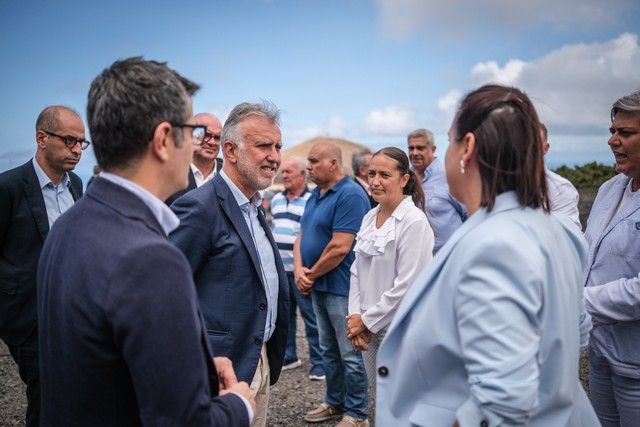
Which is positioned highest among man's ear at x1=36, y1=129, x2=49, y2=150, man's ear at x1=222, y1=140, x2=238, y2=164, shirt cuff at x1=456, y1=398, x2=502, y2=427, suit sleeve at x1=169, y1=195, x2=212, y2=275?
man's ear at x1=36, y1=129, x2=49, y2=150

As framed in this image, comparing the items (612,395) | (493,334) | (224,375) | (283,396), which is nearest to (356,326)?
(612,395)

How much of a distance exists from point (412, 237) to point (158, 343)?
255 cm

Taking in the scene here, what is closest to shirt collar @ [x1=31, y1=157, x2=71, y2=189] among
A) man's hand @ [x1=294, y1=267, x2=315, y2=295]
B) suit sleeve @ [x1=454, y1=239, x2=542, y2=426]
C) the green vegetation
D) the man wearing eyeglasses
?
the man wearing eyeglasses

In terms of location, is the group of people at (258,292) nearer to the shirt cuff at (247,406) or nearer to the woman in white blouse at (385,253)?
the shirt cuff at (247,406)

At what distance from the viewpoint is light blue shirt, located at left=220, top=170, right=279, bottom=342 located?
9.44ft

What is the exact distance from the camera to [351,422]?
14.3ft

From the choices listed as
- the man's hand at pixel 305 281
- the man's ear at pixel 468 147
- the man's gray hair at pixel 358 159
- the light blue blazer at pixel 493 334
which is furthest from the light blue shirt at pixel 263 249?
the man's gray hair at pixel 358 159

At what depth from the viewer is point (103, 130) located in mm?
1451

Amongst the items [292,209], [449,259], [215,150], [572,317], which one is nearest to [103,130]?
[449,259]

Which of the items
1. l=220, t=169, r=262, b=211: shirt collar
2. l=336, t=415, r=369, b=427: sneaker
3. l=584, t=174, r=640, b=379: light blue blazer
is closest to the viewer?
l=584, t=174, r=640, b=379: light blue blazer

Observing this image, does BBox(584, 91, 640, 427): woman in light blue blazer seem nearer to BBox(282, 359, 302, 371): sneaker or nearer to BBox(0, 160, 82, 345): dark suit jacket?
BBox(0, 160, 82, 345): dark suit jacket

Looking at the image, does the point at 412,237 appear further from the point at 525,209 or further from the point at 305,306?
the point at 305,306

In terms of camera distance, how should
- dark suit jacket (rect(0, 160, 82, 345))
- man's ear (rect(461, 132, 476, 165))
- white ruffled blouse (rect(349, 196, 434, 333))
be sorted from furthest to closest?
white ruffled blouse (rect(349, 196, 434, 333)) → dark suit jacket (rect(0, 160, 82, 345)) → man's ear (rect(461, 132, 476, 165))

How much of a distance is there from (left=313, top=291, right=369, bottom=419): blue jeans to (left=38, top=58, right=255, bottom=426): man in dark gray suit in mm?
2936
